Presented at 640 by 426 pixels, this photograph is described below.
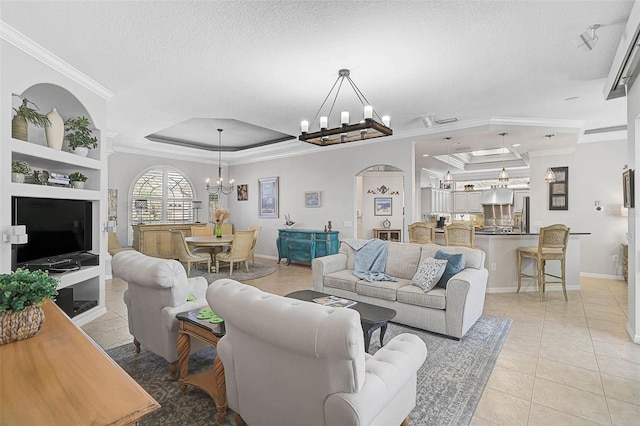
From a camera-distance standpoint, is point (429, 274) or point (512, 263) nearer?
point (429, 274)

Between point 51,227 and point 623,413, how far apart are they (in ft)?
17.2

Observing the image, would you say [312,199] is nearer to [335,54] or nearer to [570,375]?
[335,54]

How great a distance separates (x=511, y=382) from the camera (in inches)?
98.3

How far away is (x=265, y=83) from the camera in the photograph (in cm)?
389

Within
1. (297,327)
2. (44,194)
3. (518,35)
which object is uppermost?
(518,35)

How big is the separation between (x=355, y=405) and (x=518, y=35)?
3219 millimetres

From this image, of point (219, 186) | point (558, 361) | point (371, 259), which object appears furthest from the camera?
point (219, 186)

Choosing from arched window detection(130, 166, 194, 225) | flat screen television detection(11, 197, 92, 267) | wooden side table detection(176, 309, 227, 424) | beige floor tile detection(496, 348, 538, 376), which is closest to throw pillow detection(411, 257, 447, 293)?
beige floor tile detection(496, 348, 538, 376)

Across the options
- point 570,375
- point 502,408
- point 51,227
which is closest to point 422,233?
point 570,375

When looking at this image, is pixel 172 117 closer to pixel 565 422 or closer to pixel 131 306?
pixel 131 306

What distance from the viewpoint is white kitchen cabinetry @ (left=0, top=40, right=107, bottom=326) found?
279cm

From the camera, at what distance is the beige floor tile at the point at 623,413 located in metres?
2.03

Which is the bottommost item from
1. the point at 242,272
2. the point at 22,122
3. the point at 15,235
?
the point at 242,272

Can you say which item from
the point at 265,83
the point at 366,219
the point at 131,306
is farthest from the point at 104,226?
the point at 366,219
